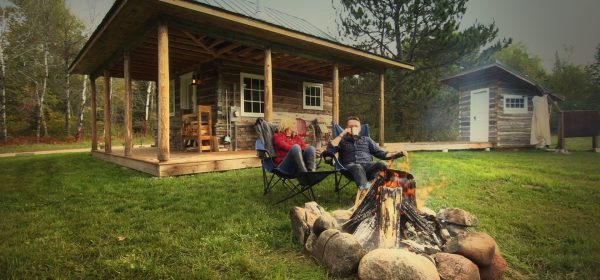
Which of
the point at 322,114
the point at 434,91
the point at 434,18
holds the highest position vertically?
the point at 434,18

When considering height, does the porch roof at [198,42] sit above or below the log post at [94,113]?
above

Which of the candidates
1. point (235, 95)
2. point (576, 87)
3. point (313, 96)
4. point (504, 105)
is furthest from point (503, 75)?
point (576, 87)

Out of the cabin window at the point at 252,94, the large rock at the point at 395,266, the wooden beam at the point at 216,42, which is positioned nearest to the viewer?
the large rock at the point at 395,266

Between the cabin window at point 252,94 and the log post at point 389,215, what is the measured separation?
6.80m

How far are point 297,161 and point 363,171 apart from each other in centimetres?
70

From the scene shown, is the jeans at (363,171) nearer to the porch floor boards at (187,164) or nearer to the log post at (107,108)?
the porch floor boards at (187,164)

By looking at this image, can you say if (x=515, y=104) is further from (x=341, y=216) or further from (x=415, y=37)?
(x=341, y=216)

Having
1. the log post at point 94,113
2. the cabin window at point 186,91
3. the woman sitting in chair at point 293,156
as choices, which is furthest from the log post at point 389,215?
the log post at point 94,113

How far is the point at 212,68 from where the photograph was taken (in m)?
8.29

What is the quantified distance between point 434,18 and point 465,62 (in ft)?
8.00

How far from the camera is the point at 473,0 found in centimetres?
1252

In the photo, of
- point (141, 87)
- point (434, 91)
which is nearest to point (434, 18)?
point (434, 91)

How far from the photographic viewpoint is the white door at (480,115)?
37.6 ft

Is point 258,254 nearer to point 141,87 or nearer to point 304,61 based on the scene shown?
point 304,61
